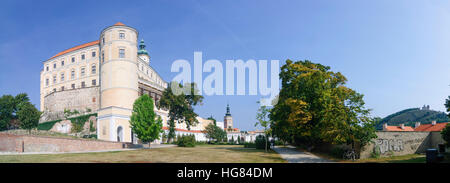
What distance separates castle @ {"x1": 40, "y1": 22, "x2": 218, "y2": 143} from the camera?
47281 mm

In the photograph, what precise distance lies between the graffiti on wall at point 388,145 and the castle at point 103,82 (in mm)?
39114

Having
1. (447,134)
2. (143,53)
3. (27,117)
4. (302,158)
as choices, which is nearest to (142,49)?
(143,53)

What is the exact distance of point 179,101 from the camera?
169 feet

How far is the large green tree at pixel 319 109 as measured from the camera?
2225 centimetres

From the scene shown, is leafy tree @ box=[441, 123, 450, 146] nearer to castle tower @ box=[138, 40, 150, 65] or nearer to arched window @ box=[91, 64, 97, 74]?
arched window @ box=[91, 64, 97, 74]

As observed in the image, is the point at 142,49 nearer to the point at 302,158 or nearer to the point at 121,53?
the point at 121,53

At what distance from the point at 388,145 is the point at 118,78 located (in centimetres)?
4414

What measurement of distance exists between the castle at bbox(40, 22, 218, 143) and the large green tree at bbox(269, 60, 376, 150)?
28132 mm

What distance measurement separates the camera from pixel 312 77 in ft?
94.4

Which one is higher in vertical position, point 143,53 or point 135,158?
point 143,53

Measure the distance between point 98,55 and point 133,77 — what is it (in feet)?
49.4

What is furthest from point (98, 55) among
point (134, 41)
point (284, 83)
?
point (284, 83)

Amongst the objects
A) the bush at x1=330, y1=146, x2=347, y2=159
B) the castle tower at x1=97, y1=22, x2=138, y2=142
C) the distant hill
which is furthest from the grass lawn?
the distant hill
